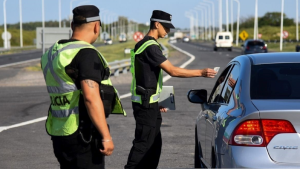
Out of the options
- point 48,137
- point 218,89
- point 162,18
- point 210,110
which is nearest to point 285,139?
point 210,110

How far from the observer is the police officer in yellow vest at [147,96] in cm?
700

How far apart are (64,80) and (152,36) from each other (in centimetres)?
245

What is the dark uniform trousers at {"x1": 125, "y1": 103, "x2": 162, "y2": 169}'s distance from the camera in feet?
22.9

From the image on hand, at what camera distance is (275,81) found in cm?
595

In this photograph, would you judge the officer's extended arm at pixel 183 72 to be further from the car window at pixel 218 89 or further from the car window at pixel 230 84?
the car window at pixel 230 84

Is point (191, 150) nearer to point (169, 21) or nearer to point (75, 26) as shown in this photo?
point (169, 21)

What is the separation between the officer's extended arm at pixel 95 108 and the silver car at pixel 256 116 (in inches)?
38.1

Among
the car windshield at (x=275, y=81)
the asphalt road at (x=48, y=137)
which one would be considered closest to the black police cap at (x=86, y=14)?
the car windshield at (x=275, y=81)

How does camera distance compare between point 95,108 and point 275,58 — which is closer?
point 95,108

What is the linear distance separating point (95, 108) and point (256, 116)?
1.16 metres

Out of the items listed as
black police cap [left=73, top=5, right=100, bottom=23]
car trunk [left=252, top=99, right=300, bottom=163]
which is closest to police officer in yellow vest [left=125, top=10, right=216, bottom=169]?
car trunk [left=252, top=99, right=300, bottom=163]

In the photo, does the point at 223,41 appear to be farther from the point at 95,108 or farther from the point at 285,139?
the point at 95,108

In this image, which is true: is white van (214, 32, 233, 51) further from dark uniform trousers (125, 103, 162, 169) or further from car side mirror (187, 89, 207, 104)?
dark uniform trousers (125, 103, 162, 169)

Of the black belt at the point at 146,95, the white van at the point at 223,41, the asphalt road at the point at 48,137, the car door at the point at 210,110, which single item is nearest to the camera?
the car door at the point at 210,110
